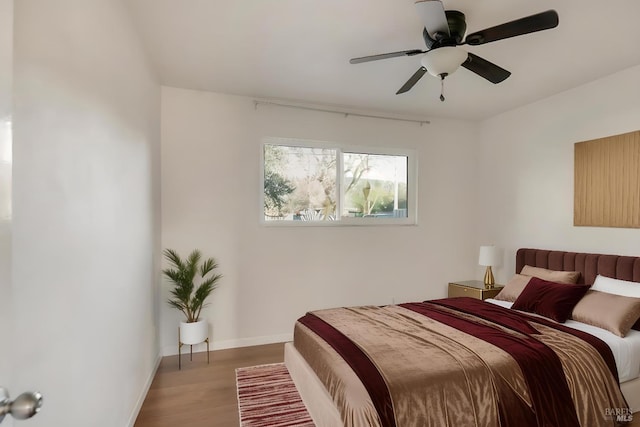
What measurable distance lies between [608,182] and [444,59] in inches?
94.3

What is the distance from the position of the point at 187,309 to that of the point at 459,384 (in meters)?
2.52

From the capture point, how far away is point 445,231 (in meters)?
4.72

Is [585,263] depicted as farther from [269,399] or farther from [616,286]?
[269,399]

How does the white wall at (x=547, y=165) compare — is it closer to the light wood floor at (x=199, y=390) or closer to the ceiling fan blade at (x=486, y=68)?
the ceiling fan blade at (x=486, y=68)

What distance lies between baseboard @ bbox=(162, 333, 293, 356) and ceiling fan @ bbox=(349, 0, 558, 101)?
3.04 meters

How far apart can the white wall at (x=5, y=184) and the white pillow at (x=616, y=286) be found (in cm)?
379

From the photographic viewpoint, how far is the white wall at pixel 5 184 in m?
0.73

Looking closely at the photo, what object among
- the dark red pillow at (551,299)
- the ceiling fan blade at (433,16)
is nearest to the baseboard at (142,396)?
the ceiling fan blade at (433,16)

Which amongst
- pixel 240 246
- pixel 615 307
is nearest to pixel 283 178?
pixel 240 246

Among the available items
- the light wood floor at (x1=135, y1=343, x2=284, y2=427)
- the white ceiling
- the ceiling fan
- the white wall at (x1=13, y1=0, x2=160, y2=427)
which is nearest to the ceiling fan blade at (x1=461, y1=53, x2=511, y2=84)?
the ceiling fan

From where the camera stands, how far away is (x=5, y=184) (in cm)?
76

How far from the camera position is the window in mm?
4008

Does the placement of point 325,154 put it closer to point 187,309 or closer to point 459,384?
point 187,309

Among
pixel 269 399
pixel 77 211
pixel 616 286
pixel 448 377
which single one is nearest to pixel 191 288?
pixel 269 399
